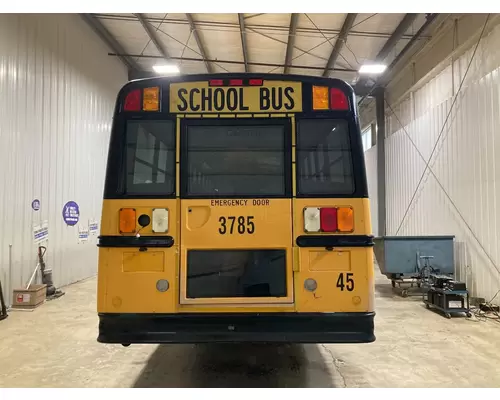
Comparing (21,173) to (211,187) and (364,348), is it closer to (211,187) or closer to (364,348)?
(211,187)

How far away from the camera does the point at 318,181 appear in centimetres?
302

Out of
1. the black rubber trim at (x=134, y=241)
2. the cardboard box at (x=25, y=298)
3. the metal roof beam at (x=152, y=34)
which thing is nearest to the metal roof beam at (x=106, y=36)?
the metal roof beam at (x=152, y=34)

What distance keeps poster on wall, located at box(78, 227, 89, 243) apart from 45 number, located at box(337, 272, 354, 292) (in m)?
8.35

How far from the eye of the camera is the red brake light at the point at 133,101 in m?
3.06

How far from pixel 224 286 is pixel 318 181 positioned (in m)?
1.10

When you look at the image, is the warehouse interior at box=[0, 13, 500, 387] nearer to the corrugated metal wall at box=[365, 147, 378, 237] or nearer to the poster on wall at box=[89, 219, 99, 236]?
the poster on wall at box=[89, 219, 99, 236]

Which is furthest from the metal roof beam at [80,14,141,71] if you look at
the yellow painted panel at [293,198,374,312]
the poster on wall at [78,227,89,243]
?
the yellow painted panel at [293,198,374,312]

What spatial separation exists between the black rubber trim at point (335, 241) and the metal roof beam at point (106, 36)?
29.5 feet

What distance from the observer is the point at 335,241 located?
2.90m

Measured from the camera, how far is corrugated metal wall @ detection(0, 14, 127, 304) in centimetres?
672

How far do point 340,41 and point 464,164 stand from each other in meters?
4.36

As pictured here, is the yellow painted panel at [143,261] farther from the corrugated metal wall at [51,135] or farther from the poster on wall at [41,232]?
the poster on wall at [41,232]

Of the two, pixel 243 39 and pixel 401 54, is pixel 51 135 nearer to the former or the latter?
pixel 243 39

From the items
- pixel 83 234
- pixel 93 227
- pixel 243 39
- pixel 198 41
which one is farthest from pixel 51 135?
pixel 243 39
